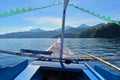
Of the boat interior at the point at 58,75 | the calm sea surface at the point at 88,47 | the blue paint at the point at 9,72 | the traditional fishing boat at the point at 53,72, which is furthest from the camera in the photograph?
the calm sea surface at the point at 88,47

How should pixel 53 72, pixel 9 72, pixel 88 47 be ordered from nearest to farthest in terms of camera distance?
pixel 9 72 < pixel 53 72 < pixel 88 47

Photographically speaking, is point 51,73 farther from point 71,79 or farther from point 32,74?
point 32,74

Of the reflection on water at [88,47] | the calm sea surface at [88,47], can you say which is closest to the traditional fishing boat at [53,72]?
the calm sea surface at [88,47]

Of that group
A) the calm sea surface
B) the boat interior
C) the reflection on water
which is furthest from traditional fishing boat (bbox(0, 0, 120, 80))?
the reflection on water

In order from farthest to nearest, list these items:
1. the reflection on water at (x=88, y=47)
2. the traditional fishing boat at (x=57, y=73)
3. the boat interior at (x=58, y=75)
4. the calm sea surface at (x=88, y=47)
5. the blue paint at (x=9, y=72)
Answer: the reflection on water at (x=88, y=47) < the calm sea surface at (x=88, y=47) < the boat interior at (x=58, y=75) < the blue paint at (x=9, y=72) < the traditional fishing boat at (x=57, y=73)

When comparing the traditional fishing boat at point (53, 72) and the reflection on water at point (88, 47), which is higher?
the traditional fishing boat at point (53, 72)

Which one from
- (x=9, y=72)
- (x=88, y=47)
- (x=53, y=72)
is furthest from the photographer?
(x=88, y=47)

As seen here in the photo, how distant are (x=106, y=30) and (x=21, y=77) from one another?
14205 cm

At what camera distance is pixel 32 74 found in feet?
23.3

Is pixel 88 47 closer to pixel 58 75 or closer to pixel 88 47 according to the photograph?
pixel 88 47

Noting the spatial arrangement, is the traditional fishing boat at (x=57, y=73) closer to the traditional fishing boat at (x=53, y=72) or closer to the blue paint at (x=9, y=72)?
the traditional fishing boat at (x=53, y=72)

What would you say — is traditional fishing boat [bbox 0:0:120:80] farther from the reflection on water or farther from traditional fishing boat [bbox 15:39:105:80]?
the reflection on water

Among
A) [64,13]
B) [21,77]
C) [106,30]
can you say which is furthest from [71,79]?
[106,30]

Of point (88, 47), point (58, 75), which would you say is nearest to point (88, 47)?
point (88, 47)
